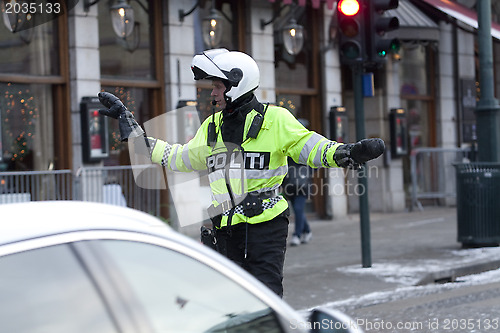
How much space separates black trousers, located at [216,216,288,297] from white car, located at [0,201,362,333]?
2.02 m

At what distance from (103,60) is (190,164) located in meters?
8.08

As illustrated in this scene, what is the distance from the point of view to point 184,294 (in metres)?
2.16

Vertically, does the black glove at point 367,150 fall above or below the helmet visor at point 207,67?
below

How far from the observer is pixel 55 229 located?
79.1 inches

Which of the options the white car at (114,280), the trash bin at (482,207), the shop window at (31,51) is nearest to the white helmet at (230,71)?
the white car at (114,280)

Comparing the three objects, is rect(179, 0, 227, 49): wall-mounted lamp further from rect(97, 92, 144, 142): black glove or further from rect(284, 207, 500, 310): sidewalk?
rect(97, 92, 144, 142): black glove

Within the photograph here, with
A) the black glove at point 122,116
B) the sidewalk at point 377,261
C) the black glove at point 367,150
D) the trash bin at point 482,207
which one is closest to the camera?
the black glove at point 367,150

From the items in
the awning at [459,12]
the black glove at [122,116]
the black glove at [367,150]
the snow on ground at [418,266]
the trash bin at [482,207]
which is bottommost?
the snow on ground at [418,266]

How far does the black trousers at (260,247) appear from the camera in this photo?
4398 millimetres

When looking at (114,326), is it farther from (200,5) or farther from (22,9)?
(200,5)

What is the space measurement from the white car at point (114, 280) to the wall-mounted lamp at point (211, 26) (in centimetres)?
1119

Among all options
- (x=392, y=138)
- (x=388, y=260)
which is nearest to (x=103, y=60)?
(x=388, y=260)

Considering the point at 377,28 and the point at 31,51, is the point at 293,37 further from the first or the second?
the point at 377,28

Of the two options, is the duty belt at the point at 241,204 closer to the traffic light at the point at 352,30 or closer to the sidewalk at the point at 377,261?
the sidewalk at the point at 377,261
